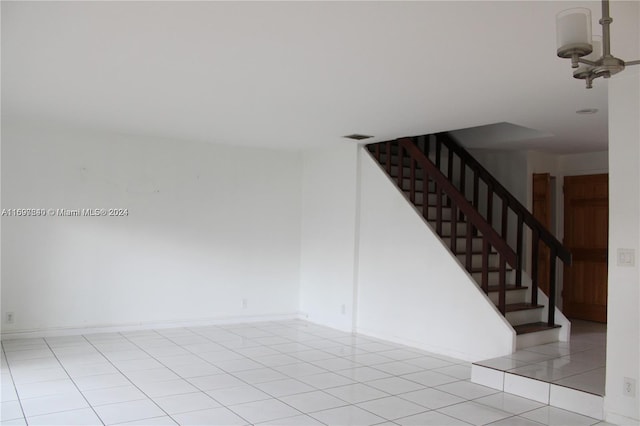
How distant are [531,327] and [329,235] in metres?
2.83

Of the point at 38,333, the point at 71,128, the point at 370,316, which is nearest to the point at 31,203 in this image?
the point at 71,128

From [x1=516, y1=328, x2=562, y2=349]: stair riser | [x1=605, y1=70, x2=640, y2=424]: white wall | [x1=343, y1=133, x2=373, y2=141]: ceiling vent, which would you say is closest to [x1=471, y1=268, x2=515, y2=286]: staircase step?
[x1=516, y1=328, x2=562, y2=349]: stair riser

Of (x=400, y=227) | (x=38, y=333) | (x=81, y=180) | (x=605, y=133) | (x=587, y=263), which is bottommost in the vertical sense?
(x=38, y=333)

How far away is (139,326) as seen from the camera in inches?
246

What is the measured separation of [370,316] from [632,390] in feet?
10.9

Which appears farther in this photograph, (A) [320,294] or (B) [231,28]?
(A) [320,294]

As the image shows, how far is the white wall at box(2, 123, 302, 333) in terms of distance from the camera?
18.5 feet

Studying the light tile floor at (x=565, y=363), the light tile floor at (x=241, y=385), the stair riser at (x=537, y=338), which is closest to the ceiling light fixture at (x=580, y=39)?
the light tile floor at (x=241, y=385)

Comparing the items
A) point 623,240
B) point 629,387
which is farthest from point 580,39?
point 629,387

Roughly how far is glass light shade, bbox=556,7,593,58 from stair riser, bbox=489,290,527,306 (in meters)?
3.97

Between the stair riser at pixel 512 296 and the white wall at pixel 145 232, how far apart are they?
297 centimetres

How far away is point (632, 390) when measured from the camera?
3330 mm

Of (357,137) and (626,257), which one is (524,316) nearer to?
(626,257)

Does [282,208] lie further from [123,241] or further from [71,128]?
[71,128]
